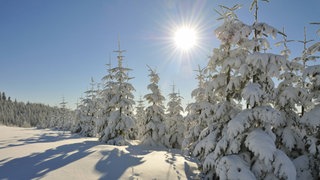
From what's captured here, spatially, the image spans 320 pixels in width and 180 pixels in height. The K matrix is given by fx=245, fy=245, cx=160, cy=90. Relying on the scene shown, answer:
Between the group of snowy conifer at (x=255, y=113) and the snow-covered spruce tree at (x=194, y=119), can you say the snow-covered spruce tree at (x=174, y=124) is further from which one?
the group of snowy conifer at (x=255, y=113)

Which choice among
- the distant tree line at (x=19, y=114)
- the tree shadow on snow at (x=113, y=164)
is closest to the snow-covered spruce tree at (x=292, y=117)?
the tree shadow on snow at (x=113, y=164)

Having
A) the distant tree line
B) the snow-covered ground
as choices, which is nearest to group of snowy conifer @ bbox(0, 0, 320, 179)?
the snow-covered ground

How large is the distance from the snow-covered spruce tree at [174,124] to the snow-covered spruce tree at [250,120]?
1955 centimetres

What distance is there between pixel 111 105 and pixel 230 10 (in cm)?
1764

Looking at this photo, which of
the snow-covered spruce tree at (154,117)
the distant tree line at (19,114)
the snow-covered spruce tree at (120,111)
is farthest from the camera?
the distant tree line at (19,114)

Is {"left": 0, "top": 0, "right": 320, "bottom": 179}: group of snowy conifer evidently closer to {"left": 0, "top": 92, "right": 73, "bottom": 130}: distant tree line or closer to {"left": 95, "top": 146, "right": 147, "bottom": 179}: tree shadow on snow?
{"left": 95, "top": 146, "right": 147, "bottom": 179}: tree shadow on snow

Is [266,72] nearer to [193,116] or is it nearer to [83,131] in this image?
[193,116]

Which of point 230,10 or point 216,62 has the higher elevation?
point 230,10

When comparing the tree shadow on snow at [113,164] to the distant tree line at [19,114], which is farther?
the distant tree line at [19,114]

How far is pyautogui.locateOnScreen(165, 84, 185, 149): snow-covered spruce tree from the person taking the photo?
104 ft

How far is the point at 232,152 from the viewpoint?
33.4 ft

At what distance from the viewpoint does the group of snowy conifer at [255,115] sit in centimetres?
927

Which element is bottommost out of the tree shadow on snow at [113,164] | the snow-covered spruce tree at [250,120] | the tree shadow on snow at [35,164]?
the tree shadow on snow at [113,164]

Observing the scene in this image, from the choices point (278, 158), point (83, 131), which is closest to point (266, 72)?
point (278, 158)
